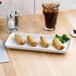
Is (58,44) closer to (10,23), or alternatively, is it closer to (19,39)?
(19,39)

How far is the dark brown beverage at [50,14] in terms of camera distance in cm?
123

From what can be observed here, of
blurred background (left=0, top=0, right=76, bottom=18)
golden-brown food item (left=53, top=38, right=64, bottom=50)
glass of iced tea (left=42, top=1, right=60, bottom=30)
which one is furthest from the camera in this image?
blurred background (left=0, top=0, right=76, bottom=18)

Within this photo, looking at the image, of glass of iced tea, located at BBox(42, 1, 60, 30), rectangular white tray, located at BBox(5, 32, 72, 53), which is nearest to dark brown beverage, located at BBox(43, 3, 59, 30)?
glass of iced tea, located at BBox(42, 1, 60, 30)

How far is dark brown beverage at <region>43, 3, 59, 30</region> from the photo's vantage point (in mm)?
1229

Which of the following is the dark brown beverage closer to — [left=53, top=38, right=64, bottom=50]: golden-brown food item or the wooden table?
the wooden table

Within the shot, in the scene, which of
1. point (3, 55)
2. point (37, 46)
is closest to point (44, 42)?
point (37, 46)

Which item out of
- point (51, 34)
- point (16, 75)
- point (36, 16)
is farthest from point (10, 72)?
point (36, 16)

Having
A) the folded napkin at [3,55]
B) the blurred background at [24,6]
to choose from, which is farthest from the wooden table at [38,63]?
the blurred background at [24,6]

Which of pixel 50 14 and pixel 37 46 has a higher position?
pixel 50 14

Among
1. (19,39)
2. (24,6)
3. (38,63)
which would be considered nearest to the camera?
(38,63)

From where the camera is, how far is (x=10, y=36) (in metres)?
1.17

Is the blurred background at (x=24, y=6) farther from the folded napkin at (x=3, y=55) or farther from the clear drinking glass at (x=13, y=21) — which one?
the folded napkin at (x=3, y=55)

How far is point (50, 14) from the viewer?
1.23 m

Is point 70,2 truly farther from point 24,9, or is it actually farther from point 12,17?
point 12,17
